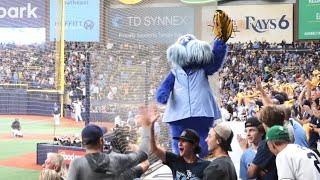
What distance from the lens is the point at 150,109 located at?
10.1 feet

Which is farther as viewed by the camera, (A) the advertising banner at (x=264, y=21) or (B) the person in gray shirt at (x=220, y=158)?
(A) the advertising banner at (x=264, y=21)

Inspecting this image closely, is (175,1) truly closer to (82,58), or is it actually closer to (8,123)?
(82,58)

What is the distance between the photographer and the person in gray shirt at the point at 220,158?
8.84ft

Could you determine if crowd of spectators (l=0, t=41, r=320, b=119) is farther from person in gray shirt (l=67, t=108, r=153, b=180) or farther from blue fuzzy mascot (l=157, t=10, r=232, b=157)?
person in gray shirt (l=67, t=108, r=153, b=180)

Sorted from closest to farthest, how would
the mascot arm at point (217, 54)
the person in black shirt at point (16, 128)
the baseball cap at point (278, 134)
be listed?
the baseball cap at point (278, 134)
the mascot arm at point (217, 54)
the person in black shirt at point (16, 128)

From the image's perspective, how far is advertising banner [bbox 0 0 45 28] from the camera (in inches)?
314

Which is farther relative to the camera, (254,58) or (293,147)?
(254,58)

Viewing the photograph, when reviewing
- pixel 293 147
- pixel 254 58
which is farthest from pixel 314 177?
pixel 254 58

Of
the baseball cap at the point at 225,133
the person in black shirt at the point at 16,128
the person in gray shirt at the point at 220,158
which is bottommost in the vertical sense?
the person in black shirt at the point at 16,128

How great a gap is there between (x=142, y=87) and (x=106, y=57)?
0.85 meters

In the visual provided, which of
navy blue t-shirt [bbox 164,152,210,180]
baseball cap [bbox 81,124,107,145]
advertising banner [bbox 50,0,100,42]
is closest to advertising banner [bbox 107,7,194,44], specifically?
advertising banner [bbox 50,0,100,42]

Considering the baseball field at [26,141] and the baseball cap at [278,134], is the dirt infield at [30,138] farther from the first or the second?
the baseball cap at [278,134]

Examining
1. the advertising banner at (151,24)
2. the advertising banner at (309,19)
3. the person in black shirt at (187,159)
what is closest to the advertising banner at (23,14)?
the advertising banner at (151,24)

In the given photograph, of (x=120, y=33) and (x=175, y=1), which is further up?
(x=175, y=1)
